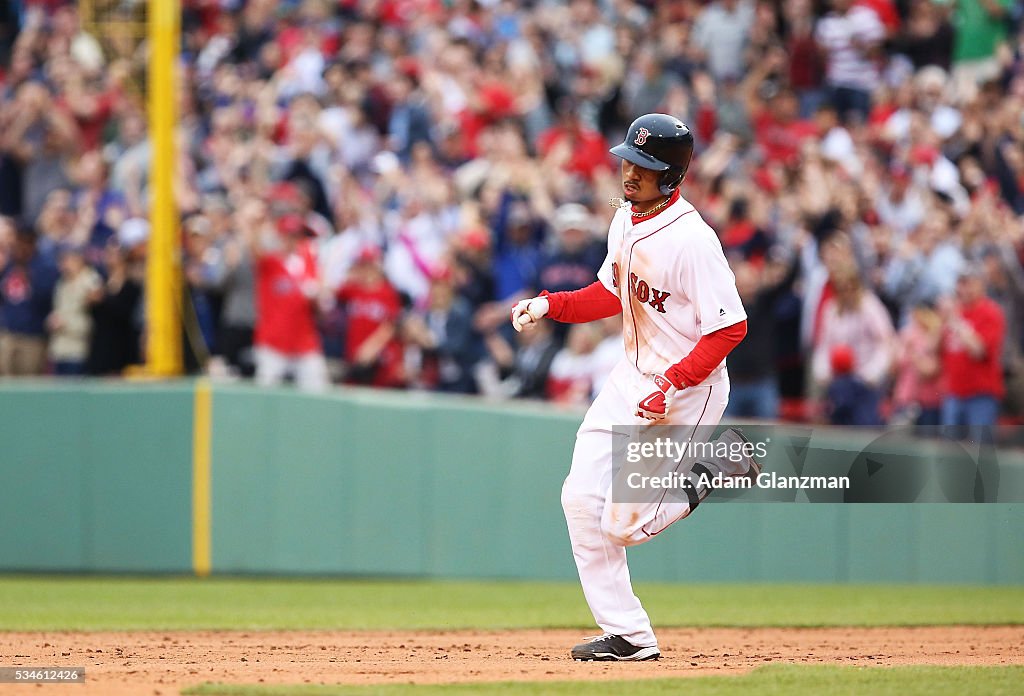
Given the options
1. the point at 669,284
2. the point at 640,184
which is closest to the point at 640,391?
the point at 669,284

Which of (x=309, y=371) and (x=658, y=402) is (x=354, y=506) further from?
(x=658, y=402)

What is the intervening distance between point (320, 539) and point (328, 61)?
7.02 m

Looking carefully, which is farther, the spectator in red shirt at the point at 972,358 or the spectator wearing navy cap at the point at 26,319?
the spectator wearing navy cap at the point at 26,319

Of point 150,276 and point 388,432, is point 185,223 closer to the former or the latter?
point 150,276

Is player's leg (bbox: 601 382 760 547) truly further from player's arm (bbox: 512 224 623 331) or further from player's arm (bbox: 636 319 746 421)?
player's arm (bbox: 512 224 623 331)

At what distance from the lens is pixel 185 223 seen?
14148mm

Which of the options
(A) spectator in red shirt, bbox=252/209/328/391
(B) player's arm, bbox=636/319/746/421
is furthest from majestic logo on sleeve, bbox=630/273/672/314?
(A) spectator in red shirt, bbox=252/209/328/391

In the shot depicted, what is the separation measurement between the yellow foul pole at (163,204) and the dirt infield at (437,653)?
12.2 ft

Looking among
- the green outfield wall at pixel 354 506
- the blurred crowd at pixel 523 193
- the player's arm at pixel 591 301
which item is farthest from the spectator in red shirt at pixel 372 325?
the player's arm at pixel 591 301

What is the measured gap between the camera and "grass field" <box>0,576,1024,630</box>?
914 centimetres

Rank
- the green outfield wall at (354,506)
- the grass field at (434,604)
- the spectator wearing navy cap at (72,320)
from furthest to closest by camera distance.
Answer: the spectator wearing navy cap at (72,320) → the green outfield wall at (354,506) → the grass field at (434,604)

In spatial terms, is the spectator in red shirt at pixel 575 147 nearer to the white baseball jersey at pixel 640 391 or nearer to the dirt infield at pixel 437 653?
the dirt infield at pixel 437 653

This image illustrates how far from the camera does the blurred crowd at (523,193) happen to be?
1226 cm

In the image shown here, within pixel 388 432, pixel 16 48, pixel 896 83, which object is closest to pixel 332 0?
pixel 16 48
